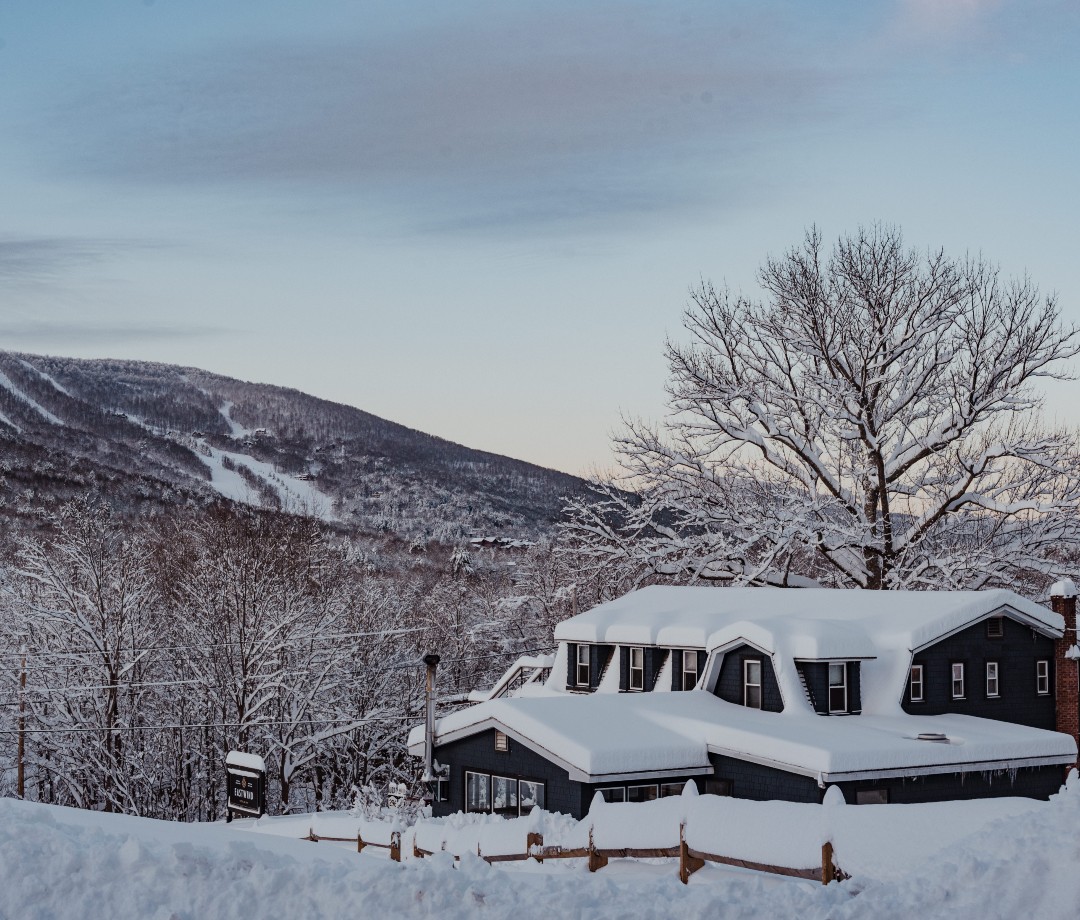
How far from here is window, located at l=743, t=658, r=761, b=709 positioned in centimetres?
2931

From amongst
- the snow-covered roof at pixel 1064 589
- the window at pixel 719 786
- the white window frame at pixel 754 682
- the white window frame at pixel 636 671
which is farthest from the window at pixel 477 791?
the snow-covered roof at pixel 1064 589

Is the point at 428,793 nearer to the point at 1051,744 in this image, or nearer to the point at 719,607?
the point at 719,607

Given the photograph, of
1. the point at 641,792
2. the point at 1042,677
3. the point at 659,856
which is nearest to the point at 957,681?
the point at 1042,677

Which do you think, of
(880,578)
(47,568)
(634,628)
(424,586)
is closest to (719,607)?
(634,628)

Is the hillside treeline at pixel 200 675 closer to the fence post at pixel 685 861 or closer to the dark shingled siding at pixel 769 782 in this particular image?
the dark shingled siding at pixel 769 782

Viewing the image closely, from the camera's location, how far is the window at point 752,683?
96.2 feet

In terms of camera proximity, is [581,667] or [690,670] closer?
[690,670]

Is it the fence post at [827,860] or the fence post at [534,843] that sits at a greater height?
the fence post at [827,860]

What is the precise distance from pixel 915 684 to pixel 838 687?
2155mm

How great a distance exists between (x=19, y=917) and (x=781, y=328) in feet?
106

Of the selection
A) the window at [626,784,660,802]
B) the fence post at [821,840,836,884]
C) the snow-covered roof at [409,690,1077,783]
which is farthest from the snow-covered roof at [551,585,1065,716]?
the fence post at [821,840,836,884]

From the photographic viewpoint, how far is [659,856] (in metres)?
16.3

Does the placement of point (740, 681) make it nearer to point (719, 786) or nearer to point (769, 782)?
point (719, 786)

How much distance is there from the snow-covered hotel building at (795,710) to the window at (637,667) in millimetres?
Answer: 41
